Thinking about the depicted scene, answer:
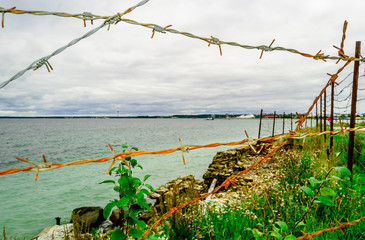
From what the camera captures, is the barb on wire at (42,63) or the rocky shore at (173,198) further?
the rocky shore at (173,198)

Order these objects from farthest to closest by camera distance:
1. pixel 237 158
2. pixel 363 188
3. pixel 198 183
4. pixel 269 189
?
1. pixel 237 158
2. pixel 198 183
3. pixel 269 189
4. pixel 363 188

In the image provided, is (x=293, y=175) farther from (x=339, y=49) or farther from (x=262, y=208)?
(x=339, y=49)

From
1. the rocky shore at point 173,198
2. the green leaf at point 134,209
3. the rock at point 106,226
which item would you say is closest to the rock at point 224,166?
the rocky shore at point 173,198

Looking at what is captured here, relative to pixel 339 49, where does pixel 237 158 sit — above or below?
below

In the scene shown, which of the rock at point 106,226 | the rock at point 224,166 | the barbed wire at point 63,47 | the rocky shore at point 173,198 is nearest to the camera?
the barbed wire at point 63,47

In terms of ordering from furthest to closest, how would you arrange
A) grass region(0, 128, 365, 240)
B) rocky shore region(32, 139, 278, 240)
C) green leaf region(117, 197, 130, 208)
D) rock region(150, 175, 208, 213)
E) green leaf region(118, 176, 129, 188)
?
rock region(150, 175, 208, 213) < rocky shore region(32, 139, 278, 240) < grass region(0, 128, 365, 240) < green leaf region(118, 176, 129, 188) < green leaf region(117, 197, 130, 208)

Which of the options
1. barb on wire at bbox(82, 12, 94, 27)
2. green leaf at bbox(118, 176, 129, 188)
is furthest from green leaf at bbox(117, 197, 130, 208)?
barb on wire at bbox(82, 12, 94, 27)

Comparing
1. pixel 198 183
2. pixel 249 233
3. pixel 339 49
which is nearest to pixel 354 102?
pixel 339 49

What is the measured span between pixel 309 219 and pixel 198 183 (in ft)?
22.2

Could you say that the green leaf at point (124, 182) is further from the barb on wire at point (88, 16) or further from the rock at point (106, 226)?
the rock at point (106, 226)

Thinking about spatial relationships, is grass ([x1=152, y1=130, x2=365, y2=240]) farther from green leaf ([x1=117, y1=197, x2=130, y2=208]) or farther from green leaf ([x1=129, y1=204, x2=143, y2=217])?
green leaf ([x1=117, y1=197, x2=130, y2=208])

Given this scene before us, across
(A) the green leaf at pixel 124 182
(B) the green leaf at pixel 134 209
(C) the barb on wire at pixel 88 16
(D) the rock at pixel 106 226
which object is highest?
(C) the barb on wire at pixel 88 16

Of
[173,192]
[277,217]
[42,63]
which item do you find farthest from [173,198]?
[42,63]

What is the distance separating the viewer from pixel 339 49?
2043 millimetres
